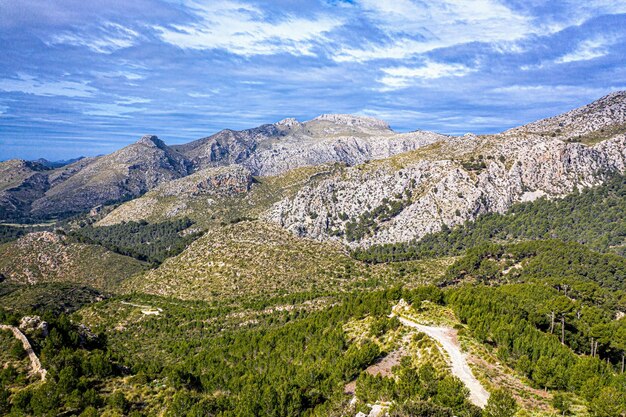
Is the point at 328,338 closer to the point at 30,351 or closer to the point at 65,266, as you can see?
the point at 30,351

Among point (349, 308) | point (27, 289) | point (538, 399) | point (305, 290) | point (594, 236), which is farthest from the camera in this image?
point (594, 236)

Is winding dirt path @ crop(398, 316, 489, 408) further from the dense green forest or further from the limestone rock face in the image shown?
the dense green forest

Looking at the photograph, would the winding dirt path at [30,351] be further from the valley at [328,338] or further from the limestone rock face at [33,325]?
the limestone rock face at [33,325]

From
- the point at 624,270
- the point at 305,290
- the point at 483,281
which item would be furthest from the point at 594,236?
the point at 305,290

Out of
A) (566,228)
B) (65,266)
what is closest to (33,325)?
(65,266)

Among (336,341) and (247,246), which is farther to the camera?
(247,246)

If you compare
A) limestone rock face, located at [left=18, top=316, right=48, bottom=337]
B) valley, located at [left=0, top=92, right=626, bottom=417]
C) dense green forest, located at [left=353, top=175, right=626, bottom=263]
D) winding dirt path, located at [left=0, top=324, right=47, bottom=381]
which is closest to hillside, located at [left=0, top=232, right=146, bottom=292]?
valley, located at [left=0, top=92, right=626, bottom=417]

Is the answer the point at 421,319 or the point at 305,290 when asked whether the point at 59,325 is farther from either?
the point at 305,290
